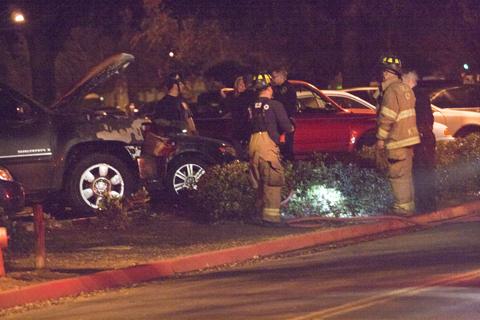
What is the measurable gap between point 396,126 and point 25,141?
482 cm

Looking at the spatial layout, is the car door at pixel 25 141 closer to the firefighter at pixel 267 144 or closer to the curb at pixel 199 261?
the firefighter at pixel 267 144

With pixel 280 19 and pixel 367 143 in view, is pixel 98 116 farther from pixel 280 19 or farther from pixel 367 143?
pixel 280 19

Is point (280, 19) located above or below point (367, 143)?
above

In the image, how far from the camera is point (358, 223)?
13328mm

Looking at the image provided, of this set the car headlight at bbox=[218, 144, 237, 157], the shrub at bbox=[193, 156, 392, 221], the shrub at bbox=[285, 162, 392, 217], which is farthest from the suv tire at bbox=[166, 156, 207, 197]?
the shrub at bbox=[285, 162, 392, 217]

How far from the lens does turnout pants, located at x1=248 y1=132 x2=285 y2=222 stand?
1289 cm

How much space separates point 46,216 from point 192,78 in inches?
1539

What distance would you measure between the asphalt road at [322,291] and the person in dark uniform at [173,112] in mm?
4393

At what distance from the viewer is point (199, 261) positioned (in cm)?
1127

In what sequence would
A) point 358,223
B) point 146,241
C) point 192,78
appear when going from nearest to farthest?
point 146,241
point 358,223
point 192,78

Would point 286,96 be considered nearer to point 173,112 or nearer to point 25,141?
point 173,112

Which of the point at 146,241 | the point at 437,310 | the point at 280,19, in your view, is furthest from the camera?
the point at 280,19

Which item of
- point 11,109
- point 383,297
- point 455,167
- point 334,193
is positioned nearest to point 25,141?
point 11,109

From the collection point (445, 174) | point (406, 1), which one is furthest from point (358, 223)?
→ point (406, 1)
